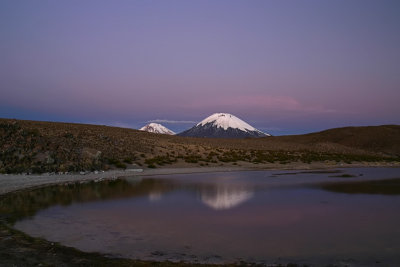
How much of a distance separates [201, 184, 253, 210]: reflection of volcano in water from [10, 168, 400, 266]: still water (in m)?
0.04

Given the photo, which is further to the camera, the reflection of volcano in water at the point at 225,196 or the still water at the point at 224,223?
the reflection of volcano in water at the point at 225,196

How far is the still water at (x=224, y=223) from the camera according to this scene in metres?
7.75

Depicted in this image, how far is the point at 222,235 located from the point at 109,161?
2227 cm

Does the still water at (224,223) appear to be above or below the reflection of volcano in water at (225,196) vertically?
below

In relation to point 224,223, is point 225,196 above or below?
above

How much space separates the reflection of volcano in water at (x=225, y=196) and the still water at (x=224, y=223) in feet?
0.13

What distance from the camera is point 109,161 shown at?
29984mm

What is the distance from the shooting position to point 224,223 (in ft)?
35.0

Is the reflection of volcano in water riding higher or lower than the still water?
higher

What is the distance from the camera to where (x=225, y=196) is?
1584 centimetres

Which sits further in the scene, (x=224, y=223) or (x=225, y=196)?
(x=225, y=196)

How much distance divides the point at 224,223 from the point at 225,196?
5196mm

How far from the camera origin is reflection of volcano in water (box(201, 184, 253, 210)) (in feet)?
45.5

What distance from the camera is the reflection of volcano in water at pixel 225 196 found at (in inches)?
546
